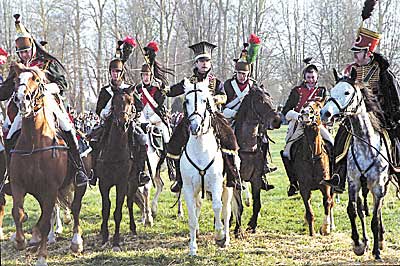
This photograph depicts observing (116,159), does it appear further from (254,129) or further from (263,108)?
(263,108)

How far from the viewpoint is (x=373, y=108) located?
759 centimetres

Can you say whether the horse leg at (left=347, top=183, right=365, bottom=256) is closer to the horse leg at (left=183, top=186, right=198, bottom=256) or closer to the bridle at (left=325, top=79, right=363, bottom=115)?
the bridle at (left=325, top=79, right=363, bottom=115)

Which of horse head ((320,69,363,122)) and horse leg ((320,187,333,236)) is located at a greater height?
horse head ((320,69,363,122))

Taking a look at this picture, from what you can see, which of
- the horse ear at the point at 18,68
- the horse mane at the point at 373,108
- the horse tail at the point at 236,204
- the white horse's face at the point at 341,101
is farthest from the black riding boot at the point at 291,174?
the horse ear at the point at 18,68

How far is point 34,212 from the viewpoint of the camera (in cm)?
1212

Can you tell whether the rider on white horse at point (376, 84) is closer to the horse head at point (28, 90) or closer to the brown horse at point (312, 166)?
the brown horse at point (312, 166)

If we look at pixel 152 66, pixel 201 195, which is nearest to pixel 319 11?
pixel 152 66

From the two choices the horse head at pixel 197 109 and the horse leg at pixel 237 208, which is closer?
the horse head at pixel 197 109

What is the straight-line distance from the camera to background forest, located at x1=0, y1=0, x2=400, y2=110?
1266 inches

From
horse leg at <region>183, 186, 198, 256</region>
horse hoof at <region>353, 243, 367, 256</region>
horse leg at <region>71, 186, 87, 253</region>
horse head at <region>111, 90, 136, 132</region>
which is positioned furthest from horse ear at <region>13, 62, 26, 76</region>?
horse hoof at <region>353, 243, 367, 256</region>

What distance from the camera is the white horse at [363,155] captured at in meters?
7.23

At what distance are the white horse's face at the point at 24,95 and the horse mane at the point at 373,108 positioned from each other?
4.56 meters

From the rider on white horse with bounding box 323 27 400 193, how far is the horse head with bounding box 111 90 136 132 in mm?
3370

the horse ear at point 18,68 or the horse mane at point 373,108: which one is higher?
the horse ear at point 18,68
